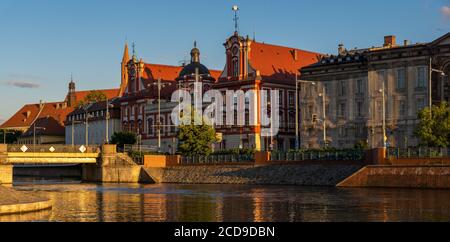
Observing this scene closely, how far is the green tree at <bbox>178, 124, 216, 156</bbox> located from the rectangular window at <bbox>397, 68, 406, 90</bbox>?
25.8 meters

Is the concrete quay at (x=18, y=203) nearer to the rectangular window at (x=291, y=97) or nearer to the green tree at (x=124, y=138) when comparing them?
the rectangular window at (x=291, y=97)

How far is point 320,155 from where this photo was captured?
94875mm

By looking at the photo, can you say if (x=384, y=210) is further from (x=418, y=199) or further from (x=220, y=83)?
(x=220, y=83)

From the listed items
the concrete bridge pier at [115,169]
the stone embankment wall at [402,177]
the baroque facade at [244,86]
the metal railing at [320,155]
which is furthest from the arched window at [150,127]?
the stone embankment wall at [402,177]

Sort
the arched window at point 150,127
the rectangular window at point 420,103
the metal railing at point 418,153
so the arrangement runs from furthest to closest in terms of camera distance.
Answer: the arched window at point 150,127, the rectangular window at point 420,103, the metal railing at point 418,153

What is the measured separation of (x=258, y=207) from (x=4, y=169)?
60573 millimetres

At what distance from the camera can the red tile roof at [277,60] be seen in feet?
439

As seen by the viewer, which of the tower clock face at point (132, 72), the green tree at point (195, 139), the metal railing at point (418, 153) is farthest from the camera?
the tower clock face at point (132, 72)

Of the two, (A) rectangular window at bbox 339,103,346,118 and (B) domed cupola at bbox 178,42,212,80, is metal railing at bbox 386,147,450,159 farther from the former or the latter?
(B) domed cupola at bbox 178,42,212,80

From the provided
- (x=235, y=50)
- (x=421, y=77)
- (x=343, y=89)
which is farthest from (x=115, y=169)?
(x=421, y=77)

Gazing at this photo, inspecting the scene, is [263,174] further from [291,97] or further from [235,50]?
[291,97]

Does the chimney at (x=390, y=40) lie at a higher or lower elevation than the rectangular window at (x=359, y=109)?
higher

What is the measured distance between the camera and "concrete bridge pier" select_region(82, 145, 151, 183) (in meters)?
113

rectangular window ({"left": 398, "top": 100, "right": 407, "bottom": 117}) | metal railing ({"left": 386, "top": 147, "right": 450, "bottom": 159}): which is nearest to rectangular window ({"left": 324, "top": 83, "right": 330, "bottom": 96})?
rectangular window ({"left": 398, "top": 100, "right": 407, "bottom": 117})
